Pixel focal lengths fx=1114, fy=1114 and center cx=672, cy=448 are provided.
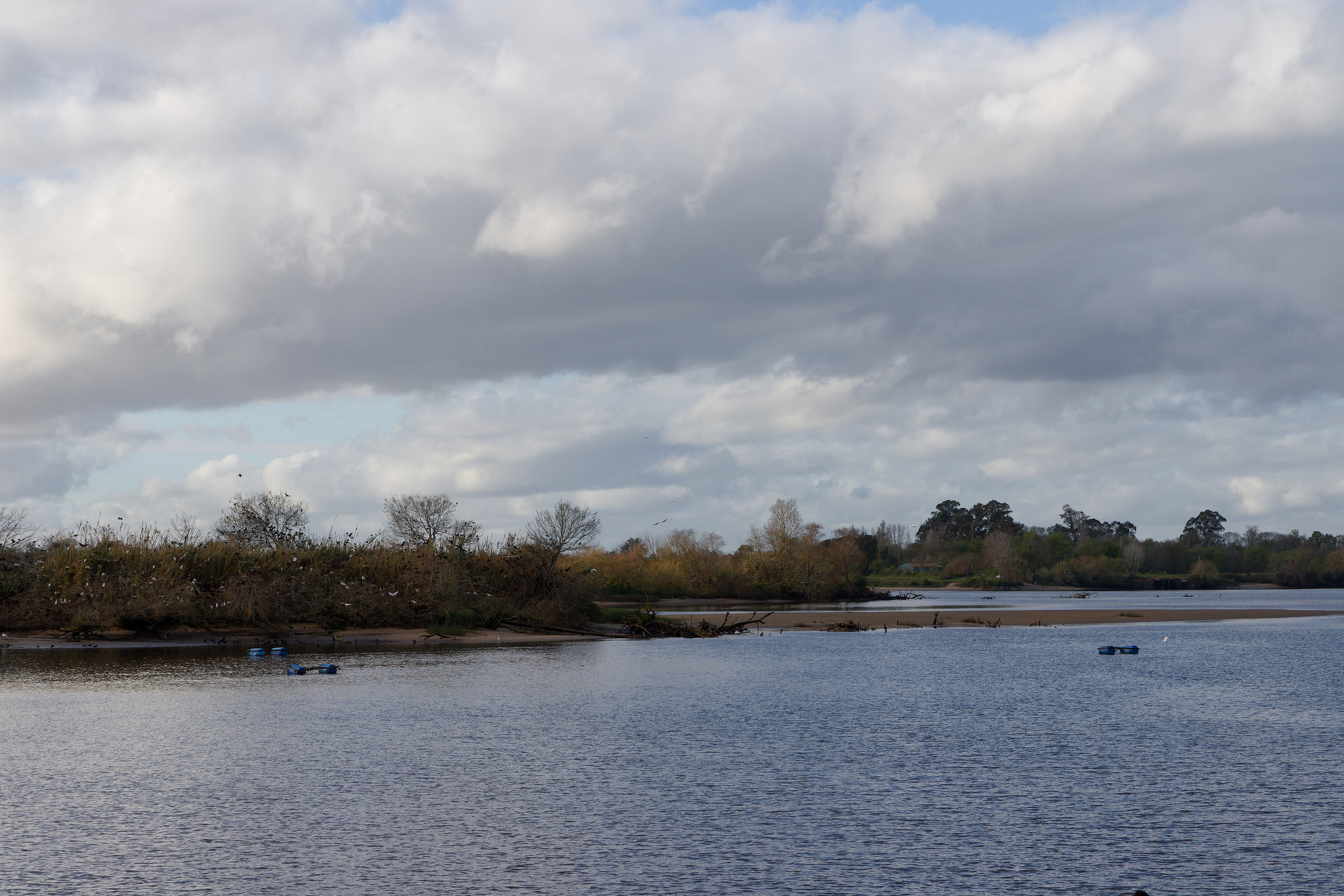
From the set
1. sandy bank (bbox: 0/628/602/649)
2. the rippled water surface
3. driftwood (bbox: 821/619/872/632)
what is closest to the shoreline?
sandy bank (bbox: 0/628/602/649)

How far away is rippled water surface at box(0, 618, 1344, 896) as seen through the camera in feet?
51.5

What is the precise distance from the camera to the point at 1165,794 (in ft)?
68.6

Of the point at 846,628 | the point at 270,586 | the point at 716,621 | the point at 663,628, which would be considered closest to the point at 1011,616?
the point at 846,628

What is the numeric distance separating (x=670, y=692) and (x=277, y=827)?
20.7m

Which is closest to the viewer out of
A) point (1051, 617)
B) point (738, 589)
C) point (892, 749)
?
point (892, 749)

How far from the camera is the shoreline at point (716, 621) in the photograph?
59438 mm

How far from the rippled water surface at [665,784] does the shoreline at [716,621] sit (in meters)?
18.2

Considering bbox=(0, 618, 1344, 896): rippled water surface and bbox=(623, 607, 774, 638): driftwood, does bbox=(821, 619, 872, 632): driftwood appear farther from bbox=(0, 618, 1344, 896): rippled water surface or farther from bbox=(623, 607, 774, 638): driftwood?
bbox=(0, 618, 1344, 896): rippled water surface

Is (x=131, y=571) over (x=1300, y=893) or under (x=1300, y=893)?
over

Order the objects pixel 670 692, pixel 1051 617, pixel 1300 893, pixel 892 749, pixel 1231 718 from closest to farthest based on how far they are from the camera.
→ pixel 1300 893, pixel 892 749, pixel 1231 718, pixel 670 692, pixel 1051 617

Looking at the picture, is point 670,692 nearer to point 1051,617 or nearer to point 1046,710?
point 1046,710

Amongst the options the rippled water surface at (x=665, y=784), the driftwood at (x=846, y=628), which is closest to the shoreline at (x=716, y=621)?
the driftwood at (x=846, y=628)

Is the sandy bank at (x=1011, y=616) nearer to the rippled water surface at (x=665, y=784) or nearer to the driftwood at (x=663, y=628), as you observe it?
the driftwood at (x=663, y=628)

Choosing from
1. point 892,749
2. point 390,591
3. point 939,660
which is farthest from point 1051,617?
point 892,749
